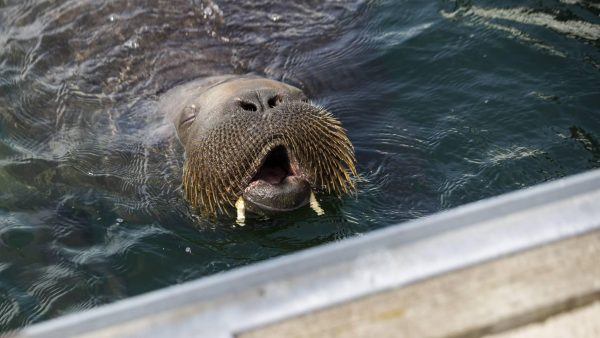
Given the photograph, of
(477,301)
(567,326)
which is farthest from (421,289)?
(567,326)

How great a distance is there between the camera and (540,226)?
2.30 m

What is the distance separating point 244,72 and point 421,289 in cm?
502

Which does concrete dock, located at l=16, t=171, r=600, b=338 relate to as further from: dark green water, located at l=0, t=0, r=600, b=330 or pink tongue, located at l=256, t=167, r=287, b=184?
pink tongue, located at l=256, t=167, r=287, b=184

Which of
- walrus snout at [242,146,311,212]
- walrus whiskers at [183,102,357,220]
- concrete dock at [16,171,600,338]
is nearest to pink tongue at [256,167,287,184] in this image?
walrus snout at [242,146,311,212]

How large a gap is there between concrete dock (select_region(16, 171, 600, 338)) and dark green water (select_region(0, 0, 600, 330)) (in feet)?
10.1

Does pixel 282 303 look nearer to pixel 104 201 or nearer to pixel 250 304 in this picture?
pixel 250 304

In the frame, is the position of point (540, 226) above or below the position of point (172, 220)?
above

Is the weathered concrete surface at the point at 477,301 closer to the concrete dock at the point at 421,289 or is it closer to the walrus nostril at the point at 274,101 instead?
the concrete dock at the point at 421,289

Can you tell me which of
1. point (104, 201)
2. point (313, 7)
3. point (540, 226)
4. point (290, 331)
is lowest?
point (104, 201)

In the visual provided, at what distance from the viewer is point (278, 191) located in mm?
5375

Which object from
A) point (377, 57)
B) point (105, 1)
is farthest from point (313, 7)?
point (105, 1)

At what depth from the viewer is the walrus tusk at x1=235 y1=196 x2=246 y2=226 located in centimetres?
543

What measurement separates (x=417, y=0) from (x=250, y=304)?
262 inches

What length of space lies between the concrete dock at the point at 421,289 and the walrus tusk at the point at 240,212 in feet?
10.3
